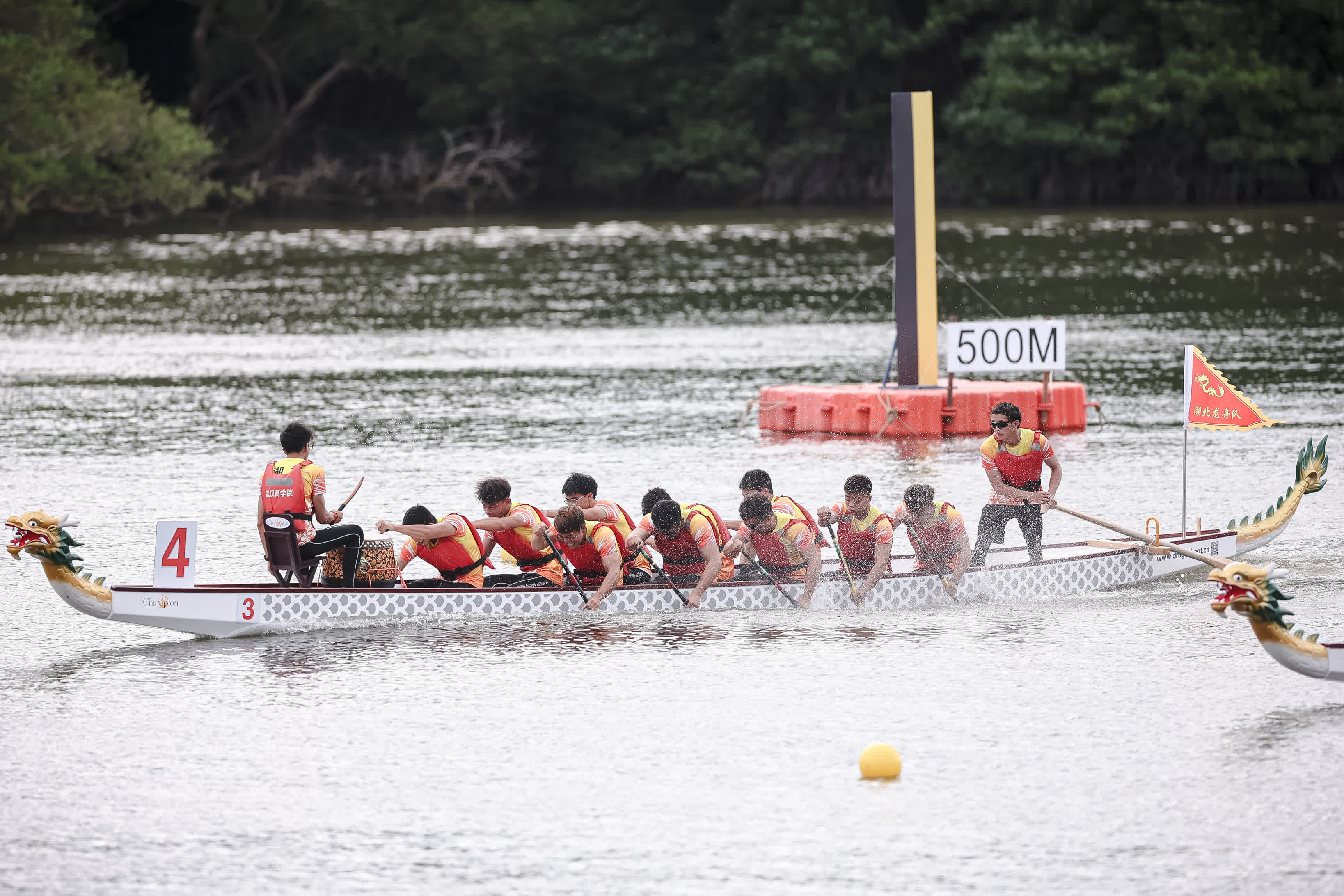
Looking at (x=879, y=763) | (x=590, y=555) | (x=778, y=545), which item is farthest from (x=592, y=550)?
(x=879, y=763)

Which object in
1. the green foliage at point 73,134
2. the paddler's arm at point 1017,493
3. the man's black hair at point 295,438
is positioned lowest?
the paddler's arm at point 1017,493

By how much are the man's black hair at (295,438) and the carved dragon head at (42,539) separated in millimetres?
1434

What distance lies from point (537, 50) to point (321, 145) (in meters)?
8.18

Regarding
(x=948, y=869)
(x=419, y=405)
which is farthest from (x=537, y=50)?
(x=948, y=869)

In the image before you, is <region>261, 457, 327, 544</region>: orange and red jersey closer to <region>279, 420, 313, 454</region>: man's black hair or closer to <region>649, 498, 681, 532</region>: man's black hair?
<region>279, 420, 313, 454</region>: man's black hair

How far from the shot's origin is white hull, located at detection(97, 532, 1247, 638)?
11.9 m

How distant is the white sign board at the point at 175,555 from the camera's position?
1161 cm

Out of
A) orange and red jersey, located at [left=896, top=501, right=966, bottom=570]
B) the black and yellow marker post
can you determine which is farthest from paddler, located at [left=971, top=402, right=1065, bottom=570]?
the black and yellow marker post

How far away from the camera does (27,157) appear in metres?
50.1

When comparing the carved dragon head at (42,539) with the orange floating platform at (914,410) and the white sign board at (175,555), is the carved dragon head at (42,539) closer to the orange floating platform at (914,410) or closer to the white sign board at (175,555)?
the white sign board at (175,555)

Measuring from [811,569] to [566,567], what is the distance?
1.53m

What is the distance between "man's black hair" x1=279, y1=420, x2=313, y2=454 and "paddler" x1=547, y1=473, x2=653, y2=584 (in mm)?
1605

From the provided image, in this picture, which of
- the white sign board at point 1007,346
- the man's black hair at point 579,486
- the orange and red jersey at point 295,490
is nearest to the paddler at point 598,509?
the man's black hair at point 579,486

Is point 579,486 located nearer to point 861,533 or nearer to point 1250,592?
point 861,533
